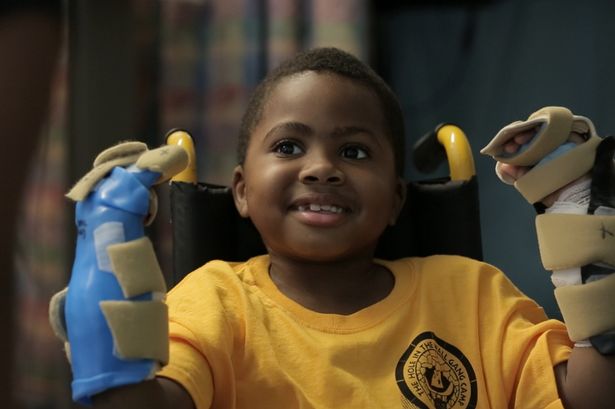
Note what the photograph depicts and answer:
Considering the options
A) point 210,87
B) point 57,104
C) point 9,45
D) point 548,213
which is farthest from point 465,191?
point 57,104

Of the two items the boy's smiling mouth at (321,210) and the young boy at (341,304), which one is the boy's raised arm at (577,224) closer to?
the young boy at (341,304)

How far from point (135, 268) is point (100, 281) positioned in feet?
0.13

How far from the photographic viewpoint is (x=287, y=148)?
131 centimetres

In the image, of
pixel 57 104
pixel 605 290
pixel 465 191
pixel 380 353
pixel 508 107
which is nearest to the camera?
pixel 605 290

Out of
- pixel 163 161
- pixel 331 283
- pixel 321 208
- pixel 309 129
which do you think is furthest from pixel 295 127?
pixel 163 161

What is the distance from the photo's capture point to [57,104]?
95.0 inches

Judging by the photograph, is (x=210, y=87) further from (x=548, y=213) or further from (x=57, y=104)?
(x=548, y=213)

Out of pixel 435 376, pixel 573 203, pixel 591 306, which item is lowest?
pixel 435 376

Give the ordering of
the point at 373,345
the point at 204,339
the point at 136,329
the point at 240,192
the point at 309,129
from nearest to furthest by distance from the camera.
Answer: the point at 136,329 < the point at 204,339 < the point at 373,345 < the point at 309,129 < the point at 240,192

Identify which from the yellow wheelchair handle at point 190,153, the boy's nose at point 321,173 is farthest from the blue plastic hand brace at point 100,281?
the yellow wheelchair handle at point 190,153

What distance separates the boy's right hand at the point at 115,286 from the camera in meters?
0.94

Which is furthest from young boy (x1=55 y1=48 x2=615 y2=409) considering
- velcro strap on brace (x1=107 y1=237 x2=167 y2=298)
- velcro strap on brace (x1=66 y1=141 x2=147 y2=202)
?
velcro strap on brace (x1=66 y1=141 x2=147 y2=202)

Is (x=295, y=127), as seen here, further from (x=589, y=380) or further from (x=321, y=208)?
(x=589, y=380)

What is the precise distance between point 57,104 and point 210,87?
42 centimetres
